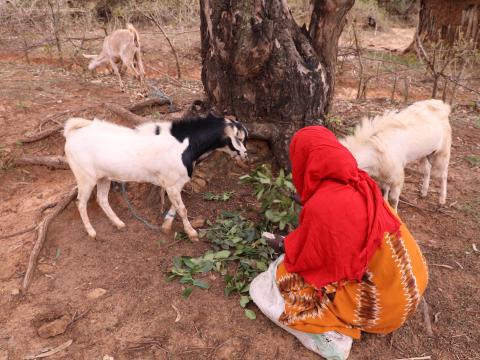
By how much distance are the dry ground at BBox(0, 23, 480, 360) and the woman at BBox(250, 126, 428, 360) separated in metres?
0.30

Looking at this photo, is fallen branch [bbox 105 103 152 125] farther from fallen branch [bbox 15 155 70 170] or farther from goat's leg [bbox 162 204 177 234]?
goat's leg [bbox 162 204 177 234]

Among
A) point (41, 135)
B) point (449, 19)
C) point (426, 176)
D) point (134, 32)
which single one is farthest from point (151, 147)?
point (449, 19)

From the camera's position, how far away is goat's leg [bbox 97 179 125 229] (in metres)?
4.32

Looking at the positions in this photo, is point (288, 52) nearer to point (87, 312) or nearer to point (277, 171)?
point (277, 171)

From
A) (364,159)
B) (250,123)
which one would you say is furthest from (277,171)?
(364,159)

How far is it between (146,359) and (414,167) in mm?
4762

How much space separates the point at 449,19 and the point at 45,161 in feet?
42.9

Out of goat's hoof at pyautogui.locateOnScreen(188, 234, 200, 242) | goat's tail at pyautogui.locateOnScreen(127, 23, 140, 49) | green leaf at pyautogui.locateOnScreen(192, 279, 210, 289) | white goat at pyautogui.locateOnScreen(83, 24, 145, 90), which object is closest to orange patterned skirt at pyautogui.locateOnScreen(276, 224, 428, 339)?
green leaf at pyautogui.locateOnScreen(192, 279, 210, 289)

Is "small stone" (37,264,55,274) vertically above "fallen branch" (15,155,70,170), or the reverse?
"fallen branch" (15,155,70,170)

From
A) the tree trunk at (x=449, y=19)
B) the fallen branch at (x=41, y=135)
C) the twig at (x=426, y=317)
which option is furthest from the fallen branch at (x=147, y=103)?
the tree trunk at (x=449, y=19)

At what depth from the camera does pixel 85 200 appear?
417 centimetres

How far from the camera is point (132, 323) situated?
10.6ft

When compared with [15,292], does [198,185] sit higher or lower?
higher

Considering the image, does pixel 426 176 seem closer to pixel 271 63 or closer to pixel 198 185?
pixel 271 63
